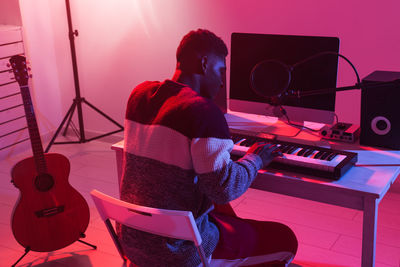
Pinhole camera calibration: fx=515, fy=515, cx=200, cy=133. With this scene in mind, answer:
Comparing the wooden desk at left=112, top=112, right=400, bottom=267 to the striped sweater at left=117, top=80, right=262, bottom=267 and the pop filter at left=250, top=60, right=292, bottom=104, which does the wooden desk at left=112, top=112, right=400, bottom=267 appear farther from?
the pop filter at left=250, top=60, right=292, bottom=104

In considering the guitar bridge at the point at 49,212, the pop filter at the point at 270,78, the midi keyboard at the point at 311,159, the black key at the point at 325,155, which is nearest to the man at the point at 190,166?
the midi keyboard at the point at 311,159

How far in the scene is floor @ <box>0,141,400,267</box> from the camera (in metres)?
2.62

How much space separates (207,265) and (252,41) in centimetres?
114

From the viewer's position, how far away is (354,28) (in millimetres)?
3189

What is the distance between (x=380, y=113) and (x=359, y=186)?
0.45 m

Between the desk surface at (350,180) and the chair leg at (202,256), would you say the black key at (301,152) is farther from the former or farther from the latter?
the chair leg at (202,256)

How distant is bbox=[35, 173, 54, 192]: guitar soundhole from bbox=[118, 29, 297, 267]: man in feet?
3.31

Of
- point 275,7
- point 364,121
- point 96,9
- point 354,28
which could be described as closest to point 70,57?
point 96,9

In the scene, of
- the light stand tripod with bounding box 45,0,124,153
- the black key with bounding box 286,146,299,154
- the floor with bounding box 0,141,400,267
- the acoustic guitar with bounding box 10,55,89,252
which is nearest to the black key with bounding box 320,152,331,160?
the black key with bounding box 286,146,299,154

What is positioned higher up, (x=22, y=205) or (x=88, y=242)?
(x=22, y=205)

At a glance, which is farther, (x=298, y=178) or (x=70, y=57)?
(x=70, y=57)

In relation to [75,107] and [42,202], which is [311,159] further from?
[75,107]

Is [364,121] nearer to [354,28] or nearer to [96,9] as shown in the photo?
[354,28]

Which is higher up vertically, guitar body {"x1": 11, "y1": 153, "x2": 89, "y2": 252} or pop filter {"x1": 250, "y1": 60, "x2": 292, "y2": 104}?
pop filter {"x1": 250, "y1": 60, "x2": 292, "y2": 104}
